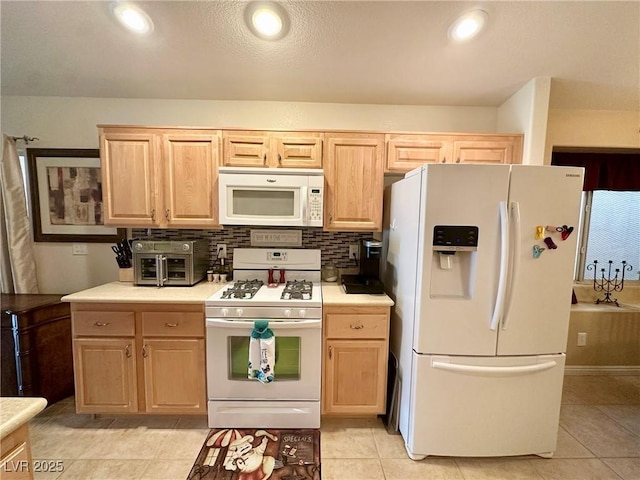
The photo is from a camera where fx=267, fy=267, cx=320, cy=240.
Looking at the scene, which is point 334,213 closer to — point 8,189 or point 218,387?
point 218,387

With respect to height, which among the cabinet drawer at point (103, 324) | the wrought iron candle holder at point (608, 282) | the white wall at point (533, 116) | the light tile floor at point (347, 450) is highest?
the white wall at point (533, 116)

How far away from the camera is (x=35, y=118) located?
2346 millimetres

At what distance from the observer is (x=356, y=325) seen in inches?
73.0

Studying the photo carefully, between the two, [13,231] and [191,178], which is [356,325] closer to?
[191,178]

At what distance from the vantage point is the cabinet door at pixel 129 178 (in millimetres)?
2066

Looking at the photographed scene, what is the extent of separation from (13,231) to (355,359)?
A: 299 centimetres

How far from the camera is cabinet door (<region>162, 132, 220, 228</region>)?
209 centimetres

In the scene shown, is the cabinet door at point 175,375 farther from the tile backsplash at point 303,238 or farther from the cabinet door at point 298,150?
the cabinet door at point 298,150

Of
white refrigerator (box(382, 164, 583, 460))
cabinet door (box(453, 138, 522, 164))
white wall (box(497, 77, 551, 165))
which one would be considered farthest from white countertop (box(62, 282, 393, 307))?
white wall (box(497, 77, 551, 165))

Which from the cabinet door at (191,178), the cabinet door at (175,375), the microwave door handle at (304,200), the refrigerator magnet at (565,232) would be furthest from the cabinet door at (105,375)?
the refrigerator magnet at (565,232)

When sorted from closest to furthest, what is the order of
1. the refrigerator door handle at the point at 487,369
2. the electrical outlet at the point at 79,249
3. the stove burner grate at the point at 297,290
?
1. the refrigerator door handle at the point at 487,369
2. the stove burner grate at the point at 297,290
3. the electrical outlet at the point at 79,249

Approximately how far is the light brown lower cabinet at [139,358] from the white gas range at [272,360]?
5.3 inches

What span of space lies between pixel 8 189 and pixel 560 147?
15.8ft

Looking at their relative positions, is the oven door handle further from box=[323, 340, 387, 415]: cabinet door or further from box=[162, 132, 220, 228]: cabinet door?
box=[162, 132, 220, 228]: cabinet door
